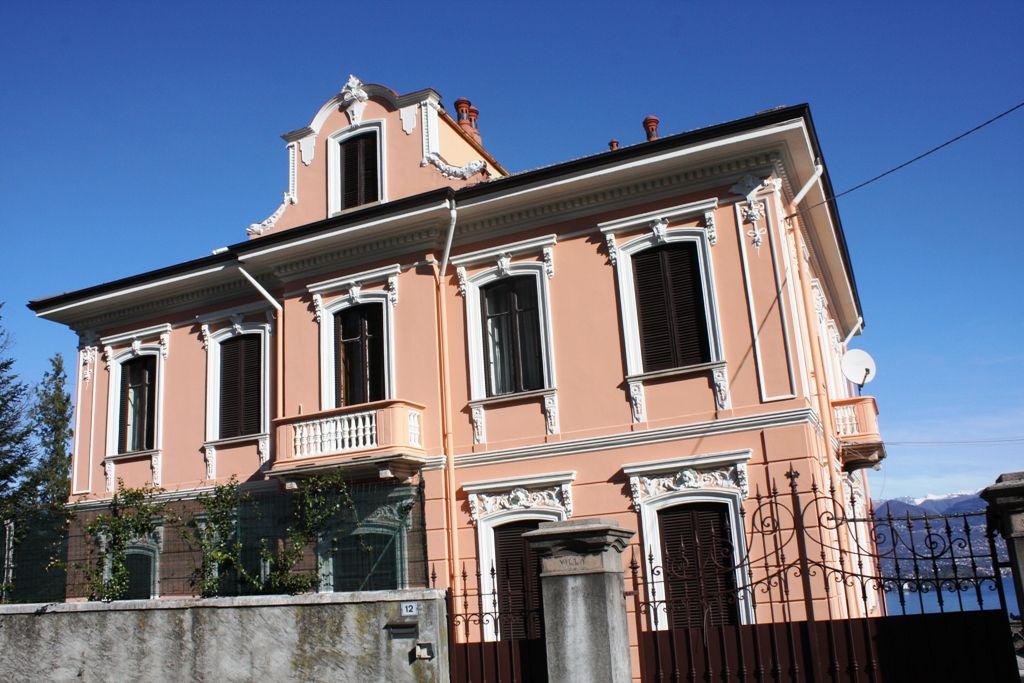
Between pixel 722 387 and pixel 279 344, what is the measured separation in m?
8.47

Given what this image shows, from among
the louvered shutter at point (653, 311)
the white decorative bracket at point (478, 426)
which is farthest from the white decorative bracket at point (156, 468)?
the louvered shutter at point (653, 311)

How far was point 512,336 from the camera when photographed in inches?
653

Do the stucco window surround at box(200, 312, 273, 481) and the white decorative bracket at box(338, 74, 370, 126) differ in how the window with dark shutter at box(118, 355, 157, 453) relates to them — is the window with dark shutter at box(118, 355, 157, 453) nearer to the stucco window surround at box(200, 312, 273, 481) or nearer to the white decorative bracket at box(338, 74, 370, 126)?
the stucco window surround at box(200, 312, 273, 481)

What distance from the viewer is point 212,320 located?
766 inches

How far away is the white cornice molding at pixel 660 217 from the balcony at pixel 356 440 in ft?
14.7

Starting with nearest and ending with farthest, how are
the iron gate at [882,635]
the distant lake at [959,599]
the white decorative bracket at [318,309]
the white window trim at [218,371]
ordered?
1. the iron gate at [882,635]
2. the distant lake at [959,599]
3. the white decorative bracket at [318,309]
4. the white window trim at [218,371]

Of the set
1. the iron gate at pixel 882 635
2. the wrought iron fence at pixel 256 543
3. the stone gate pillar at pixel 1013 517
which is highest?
the wrought iron fence at pixel 256 543

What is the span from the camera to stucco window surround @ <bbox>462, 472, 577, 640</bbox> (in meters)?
15.3

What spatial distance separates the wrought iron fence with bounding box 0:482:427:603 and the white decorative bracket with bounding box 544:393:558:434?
7.74 feet

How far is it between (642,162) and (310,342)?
7063 mm

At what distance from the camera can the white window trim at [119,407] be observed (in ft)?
63.6

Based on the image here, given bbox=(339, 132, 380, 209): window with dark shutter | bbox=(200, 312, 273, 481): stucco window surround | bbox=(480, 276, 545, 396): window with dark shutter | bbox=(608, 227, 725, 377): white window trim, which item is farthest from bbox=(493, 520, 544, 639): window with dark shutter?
bbox=(339, 132, 380, 209): window with dark shutter

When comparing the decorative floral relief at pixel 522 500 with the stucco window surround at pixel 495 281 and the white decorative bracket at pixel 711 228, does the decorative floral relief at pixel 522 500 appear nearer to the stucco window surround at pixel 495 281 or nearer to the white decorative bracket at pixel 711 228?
the stucco window surround at pixel 495 281

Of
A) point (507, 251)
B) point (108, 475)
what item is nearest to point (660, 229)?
point (507, 251)
